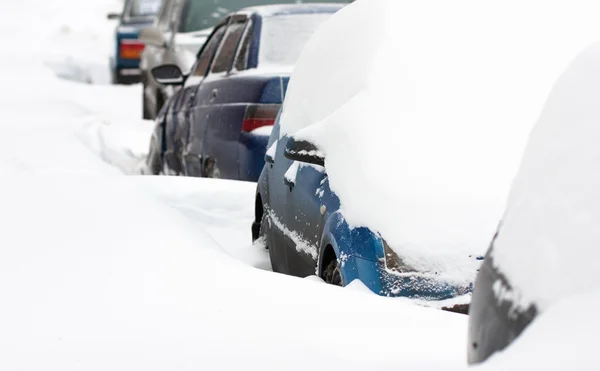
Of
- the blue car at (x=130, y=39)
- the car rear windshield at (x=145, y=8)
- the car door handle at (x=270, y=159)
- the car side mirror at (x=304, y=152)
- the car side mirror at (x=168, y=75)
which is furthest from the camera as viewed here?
the car rear windshield at (x=145, y=8)

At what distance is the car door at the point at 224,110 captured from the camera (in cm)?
691

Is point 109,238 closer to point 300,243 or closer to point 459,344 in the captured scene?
point 300,243

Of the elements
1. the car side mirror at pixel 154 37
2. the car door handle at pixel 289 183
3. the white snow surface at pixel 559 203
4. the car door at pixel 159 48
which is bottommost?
the car door at pixel 159 48

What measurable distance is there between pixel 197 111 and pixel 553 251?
19.8 ft

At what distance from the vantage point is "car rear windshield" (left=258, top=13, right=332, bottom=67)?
23.1ft

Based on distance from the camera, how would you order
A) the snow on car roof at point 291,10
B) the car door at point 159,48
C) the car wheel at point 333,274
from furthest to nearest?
the car door at point 159,48
the snow on car roof at point 291,10
the car wheel at point 333,274

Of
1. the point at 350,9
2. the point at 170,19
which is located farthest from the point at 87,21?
the point at 350,9

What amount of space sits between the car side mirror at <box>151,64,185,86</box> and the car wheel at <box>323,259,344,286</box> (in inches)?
181

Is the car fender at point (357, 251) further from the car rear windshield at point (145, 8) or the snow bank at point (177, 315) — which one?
the car rear windshield at point (145, 8)

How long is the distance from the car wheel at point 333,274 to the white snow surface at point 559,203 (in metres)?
1.81

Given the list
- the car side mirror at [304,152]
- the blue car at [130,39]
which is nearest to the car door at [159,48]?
the blue car at [130,39]

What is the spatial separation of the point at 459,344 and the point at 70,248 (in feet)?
5.90

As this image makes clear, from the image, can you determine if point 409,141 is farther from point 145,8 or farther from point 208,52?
point 145,8

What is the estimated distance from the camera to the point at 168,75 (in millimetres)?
8750
